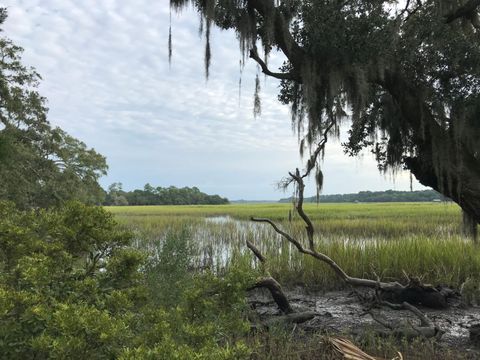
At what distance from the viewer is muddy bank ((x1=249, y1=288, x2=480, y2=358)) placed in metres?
5.46

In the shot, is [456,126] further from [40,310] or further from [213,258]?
Result: [213,258]

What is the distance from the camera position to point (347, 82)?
531cm

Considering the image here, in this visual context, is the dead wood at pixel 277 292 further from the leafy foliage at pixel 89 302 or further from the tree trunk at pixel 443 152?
the leafy foliage at pixel 89 302

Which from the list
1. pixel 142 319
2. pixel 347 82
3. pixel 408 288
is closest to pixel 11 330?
pixel 142 319

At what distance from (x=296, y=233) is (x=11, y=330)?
45.7ft

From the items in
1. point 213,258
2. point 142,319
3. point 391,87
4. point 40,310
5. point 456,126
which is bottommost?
point 213,258

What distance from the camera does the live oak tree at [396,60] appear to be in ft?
15.4

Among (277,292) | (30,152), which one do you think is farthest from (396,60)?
(30,152)

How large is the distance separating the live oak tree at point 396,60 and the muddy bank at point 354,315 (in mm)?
1629

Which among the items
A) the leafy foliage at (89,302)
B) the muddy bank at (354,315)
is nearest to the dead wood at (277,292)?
the muddy bank at (354,315)

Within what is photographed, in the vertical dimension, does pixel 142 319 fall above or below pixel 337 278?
above

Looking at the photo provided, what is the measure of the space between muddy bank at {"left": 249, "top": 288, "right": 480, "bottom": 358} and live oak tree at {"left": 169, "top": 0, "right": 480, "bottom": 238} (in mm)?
1629

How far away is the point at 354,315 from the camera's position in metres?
6.64

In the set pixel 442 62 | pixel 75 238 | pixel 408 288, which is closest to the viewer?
pixel 75 238
